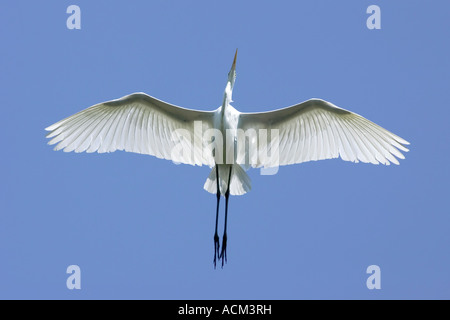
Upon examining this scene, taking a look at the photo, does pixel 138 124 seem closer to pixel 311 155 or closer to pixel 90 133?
pixel 90 133

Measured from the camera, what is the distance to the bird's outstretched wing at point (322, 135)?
8.67 meters

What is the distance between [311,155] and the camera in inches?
351

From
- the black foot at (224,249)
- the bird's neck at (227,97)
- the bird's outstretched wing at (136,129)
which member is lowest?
the black foot at (224,249)

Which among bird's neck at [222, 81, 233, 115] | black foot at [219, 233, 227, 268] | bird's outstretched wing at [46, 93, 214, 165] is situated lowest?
black foot at [219, 233, 227, 268]

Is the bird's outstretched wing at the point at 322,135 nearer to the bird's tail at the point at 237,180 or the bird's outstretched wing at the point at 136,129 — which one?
the bird's tail at the point at 237,180

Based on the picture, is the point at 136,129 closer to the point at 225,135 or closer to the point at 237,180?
the point at 225,135

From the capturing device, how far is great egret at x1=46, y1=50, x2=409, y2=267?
8688 mm

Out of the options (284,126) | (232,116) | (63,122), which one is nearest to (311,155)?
(284,126)

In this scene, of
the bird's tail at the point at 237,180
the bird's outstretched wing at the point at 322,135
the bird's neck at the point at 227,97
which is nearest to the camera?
the bird's neck at the point at 227,97

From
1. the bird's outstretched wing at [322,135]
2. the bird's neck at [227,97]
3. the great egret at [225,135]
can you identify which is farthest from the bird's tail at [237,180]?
the bird's neck at [227,97]

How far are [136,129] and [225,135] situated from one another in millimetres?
1114

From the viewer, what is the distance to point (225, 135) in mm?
8625

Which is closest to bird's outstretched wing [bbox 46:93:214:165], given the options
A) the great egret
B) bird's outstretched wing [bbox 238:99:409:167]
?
the great egret

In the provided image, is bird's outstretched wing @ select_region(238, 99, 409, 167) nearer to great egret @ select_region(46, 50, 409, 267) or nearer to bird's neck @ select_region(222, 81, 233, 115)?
great egret @ select_region(46, 50, 409, 267)
